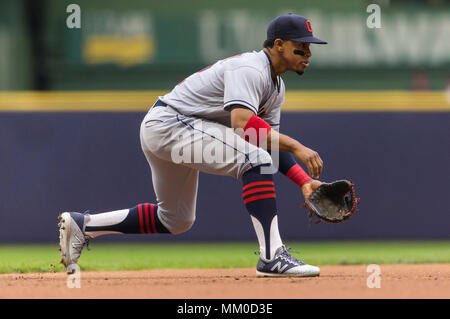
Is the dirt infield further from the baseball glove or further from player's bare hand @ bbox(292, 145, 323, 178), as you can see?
player's bare hand @ bbox(292, 145, 323, 178)

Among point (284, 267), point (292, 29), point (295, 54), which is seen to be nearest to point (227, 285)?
point (284, 267)

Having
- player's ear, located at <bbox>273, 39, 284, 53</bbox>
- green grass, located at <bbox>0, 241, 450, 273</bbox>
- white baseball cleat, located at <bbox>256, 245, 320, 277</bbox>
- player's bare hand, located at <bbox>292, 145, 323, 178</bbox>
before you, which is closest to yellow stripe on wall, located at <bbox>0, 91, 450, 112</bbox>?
green grass, located at <bbox>0, 241, 450, 273</bbox>

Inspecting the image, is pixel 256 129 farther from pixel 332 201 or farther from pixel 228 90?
pixel 332 201

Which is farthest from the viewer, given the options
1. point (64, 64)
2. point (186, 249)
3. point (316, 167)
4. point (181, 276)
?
point (64, 64)

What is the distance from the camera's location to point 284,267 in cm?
420

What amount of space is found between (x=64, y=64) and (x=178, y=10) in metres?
1.84

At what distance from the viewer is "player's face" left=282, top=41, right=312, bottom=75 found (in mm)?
4238

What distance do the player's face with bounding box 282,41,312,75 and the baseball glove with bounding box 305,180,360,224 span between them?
0.64 meters

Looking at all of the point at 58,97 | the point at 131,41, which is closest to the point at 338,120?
the point at 58,97

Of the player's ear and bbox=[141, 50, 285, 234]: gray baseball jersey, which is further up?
the player's ear

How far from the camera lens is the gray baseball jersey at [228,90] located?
4082 mm

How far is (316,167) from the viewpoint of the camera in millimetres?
3984

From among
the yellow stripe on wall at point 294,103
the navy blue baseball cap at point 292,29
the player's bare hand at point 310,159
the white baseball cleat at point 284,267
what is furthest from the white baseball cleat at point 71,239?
the yellow stripe on wall at point 294,103

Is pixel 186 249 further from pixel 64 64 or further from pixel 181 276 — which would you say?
pixel 64 64
